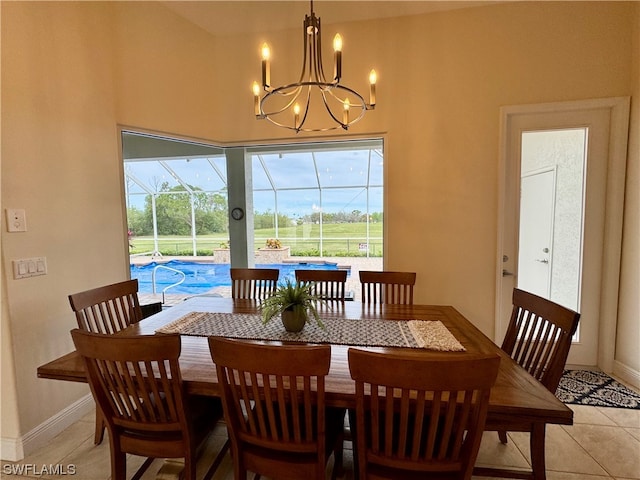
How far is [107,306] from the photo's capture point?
1.97m

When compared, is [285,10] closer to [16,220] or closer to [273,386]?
[16,220]

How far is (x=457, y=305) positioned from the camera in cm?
287

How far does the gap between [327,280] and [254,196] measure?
299 cm

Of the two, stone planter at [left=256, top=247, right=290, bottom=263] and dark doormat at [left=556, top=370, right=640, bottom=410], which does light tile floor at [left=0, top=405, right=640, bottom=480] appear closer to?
dark doormat at [left=556, top=370, right=640, bottom=410]

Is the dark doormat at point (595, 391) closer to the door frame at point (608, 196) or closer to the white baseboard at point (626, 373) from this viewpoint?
the white baseboard at point (626, 373)

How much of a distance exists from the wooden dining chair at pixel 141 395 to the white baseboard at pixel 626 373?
3.14 meters

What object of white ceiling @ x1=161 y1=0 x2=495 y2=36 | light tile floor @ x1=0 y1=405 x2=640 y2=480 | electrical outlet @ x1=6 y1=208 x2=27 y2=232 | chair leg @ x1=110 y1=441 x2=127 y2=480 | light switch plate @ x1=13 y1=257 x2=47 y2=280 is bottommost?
light tile floor @ x1=0 y1=405 x2=640 y2=480

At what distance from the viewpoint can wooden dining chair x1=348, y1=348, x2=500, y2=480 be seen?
952mm

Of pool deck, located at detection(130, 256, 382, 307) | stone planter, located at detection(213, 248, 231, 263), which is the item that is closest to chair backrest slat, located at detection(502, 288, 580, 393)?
pool deck, located at detection(130, 256, 382, 307)

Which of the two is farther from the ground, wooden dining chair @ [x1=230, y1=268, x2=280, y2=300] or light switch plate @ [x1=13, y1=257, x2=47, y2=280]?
light switch plate @ [x1=13, y1=257, x2=47, y2=280]

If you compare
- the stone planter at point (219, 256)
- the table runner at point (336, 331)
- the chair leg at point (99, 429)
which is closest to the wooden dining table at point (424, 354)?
the table runner at point (336, 331)

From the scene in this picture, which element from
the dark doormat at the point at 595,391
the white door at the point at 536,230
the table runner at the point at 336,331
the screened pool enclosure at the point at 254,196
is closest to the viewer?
the table runner at the point at 336,331

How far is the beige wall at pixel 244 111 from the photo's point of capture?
193 cm

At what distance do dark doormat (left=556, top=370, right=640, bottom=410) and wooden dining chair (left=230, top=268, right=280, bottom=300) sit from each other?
2.33m
